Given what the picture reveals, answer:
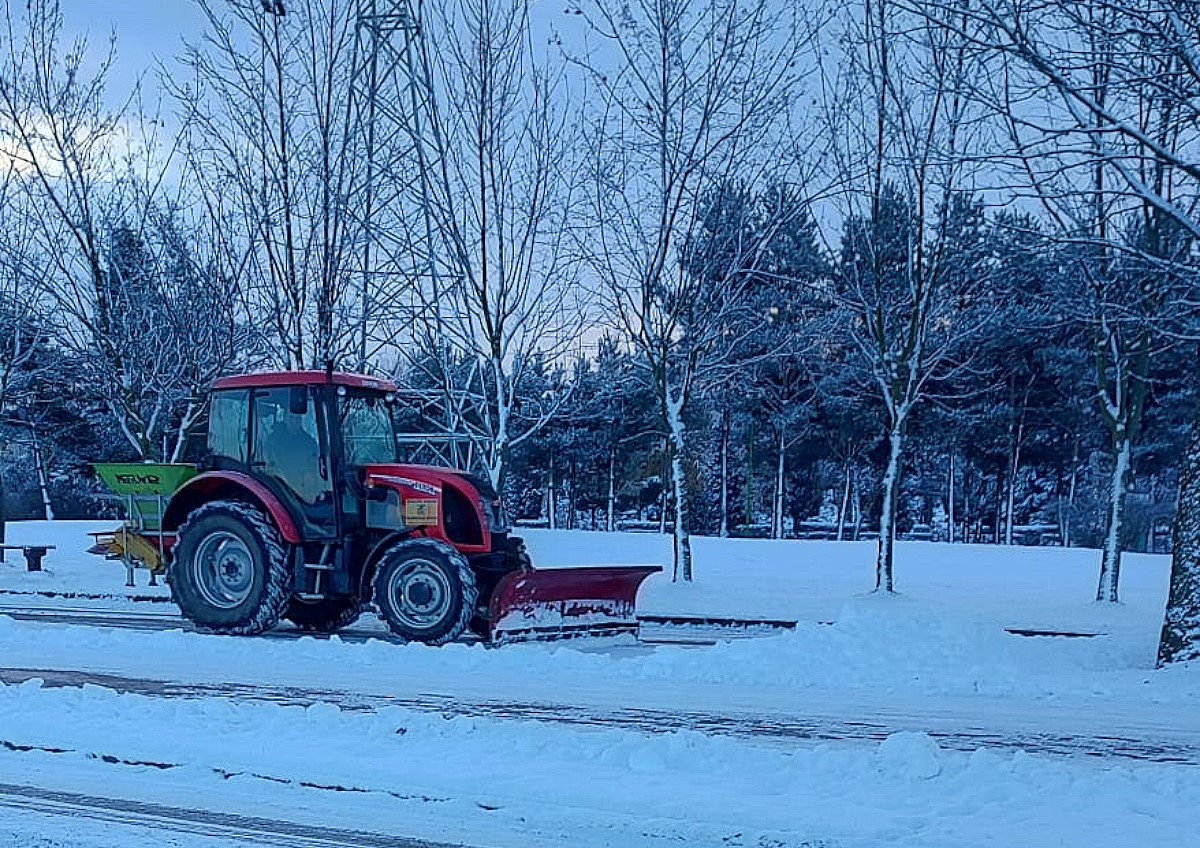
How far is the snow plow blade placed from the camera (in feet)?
36.1

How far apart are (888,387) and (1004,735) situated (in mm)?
12292

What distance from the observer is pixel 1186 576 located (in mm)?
10609

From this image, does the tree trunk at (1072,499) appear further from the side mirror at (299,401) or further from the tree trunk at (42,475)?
the side mirror at (299,401)

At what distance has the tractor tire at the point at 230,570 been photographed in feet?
38.1

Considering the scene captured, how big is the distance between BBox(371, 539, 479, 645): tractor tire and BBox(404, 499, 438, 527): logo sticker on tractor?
288 millimetres

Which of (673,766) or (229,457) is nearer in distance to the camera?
(673,766)

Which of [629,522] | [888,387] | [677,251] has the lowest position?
[629,522]

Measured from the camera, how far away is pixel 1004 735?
7598mm

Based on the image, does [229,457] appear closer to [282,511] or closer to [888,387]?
[282,511]

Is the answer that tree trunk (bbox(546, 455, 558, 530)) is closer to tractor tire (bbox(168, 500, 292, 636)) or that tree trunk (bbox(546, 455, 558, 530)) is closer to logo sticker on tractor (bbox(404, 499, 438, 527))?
tractor tire (bbox(168, 500, 292, 636))

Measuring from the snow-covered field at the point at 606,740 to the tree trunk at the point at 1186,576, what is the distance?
1.70ft

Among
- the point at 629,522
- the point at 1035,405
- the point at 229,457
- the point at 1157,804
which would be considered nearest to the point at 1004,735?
the point at 1157,804

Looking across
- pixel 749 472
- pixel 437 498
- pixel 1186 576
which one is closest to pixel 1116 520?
pixel 1186 576

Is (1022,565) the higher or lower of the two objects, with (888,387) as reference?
lower
